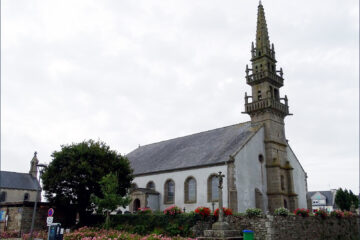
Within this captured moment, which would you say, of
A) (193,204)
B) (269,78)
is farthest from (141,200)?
(269,78)

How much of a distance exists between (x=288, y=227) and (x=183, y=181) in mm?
14012

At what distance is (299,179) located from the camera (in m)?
36.5

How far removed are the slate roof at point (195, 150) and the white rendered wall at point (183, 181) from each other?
62 centimetres

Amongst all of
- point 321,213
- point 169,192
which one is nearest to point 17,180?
point 169,192

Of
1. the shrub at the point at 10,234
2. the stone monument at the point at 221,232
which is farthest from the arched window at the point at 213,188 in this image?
the shrub at the point at 10,234

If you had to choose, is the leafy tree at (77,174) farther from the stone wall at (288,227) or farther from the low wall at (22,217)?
the stone wall at (288,227)

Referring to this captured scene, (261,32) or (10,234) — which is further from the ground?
(261,32)

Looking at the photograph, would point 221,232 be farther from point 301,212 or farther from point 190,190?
point 190,190

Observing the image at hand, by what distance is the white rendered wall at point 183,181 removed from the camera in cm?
3028

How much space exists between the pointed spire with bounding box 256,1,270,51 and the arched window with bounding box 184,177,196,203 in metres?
18.3

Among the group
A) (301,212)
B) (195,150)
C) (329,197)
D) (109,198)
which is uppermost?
(195,150)

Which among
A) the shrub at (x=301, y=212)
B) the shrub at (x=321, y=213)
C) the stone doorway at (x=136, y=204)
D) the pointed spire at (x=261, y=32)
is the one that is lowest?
the stone doorway at (x=136, y=204)

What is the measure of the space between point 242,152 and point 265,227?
37.5 feet

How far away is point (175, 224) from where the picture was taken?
20625 millimetres
